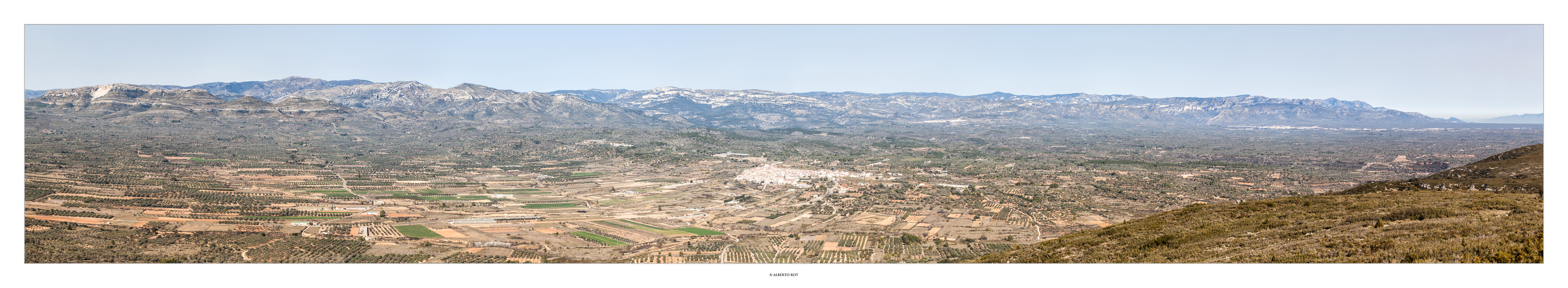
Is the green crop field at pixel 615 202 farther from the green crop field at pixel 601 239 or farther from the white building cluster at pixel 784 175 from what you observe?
the white building cluster at pixel 784 175

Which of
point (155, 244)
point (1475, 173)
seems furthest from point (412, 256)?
point (1475, 173)

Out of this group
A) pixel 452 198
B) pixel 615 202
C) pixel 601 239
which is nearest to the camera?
pixel 601 239

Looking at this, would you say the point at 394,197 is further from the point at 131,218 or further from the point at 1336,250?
the point at 1336,250

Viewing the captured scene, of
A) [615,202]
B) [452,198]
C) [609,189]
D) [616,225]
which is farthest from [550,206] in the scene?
[616,225]

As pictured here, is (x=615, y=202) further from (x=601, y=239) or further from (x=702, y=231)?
(x=601, y=239)

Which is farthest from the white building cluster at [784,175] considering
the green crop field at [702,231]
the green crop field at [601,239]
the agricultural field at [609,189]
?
the green crop field at [601,239]
